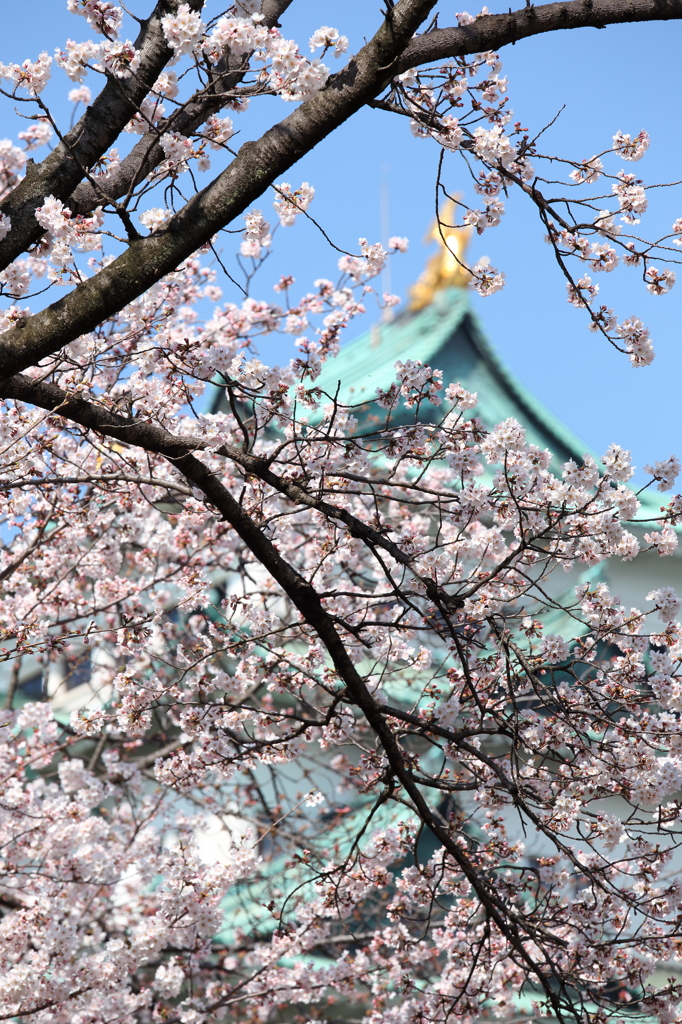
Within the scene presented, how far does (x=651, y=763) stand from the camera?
5.04 m

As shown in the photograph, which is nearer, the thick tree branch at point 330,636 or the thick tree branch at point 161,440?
the thick tree branch at point 161,440

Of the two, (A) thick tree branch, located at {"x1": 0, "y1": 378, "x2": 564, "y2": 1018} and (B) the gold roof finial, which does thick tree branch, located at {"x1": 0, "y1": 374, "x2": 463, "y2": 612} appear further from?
(B) the gold roof finial

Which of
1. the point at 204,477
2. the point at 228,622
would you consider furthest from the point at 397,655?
the point at 204,477

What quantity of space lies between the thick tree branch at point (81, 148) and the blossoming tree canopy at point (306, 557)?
0.04 ft

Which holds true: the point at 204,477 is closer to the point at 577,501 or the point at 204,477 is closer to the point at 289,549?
the point at 577,501

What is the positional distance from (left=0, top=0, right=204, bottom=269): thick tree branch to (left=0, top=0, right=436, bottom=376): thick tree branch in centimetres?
47

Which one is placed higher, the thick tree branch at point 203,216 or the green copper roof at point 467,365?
the green copper roof at point 467,365

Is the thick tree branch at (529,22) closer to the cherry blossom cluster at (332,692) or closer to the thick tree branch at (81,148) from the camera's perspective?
the thick tree branch at (81,148)

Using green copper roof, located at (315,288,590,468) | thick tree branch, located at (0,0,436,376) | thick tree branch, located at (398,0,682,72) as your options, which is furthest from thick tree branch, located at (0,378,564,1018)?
green copper roof, located at (315,288,590,468)

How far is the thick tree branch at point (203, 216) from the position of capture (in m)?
3.61

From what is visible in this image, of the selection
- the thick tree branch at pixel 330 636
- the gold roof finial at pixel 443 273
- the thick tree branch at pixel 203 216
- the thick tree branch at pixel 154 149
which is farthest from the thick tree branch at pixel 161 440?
the gold roof finial at pixel 443 273

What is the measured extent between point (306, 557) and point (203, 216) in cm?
489

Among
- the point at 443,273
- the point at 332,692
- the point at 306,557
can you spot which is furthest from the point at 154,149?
the point at 443,273

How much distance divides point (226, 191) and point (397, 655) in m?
3.49
